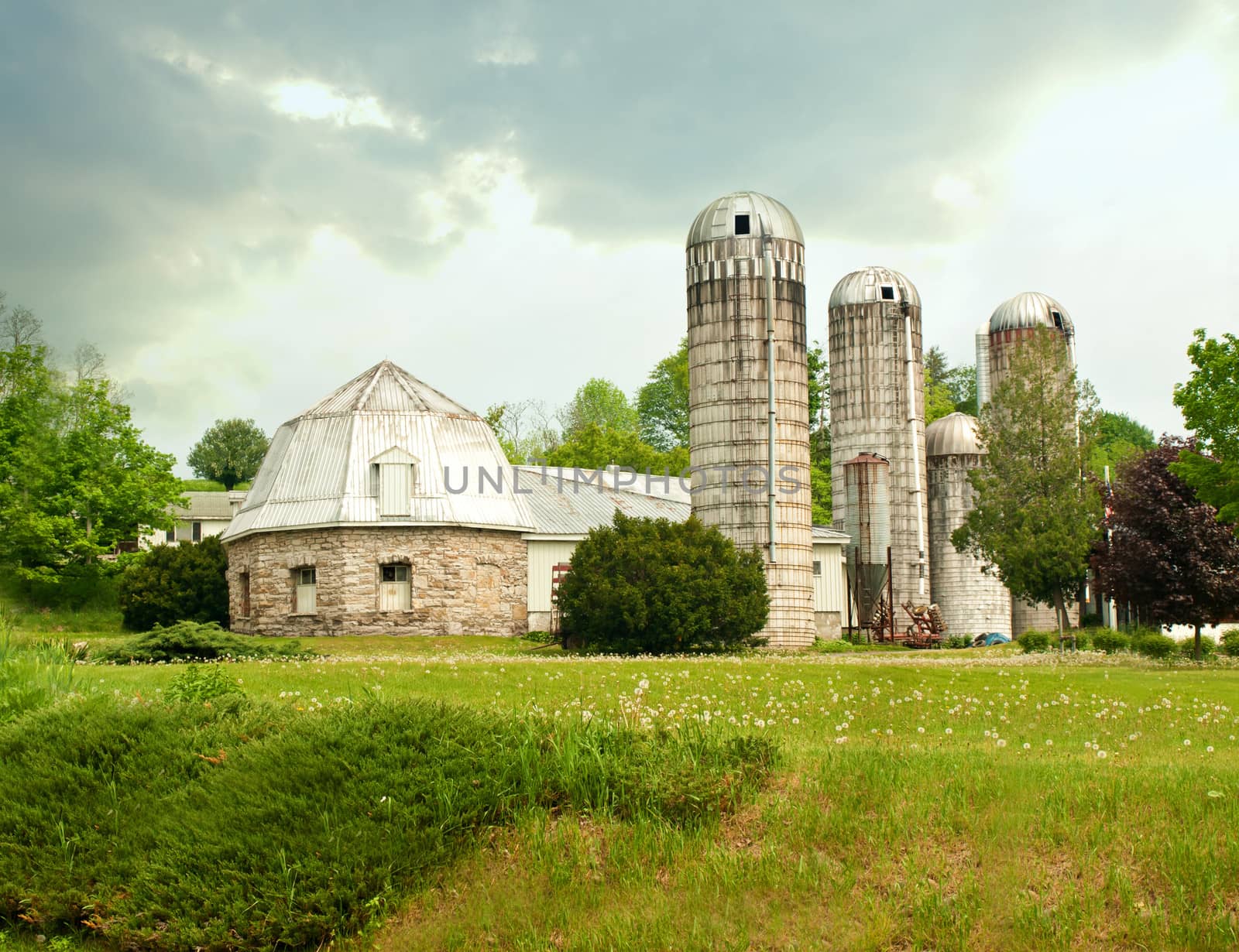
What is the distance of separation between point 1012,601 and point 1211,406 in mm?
27501

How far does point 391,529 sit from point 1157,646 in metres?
19.7

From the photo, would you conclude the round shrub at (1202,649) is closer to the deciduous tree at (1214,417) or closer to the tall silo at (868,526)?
the deciduous tree at (1214,417)

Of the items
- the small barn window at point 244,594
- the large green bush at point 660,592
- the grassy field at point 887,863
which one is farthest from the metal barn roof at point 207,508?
Result: the grassy field at point 887,863

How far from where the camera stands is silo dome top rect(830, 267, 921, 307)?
1914 inches

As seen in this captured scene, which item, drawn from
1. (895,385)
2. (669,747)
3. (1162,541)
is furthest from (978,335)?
(669,747)

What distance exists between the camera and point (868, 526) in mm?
46531

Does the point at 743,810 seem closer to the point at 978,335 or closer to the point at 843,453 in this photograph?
the point at 843,453

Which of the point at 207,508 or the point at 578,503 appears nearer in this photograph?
the point at 578,503

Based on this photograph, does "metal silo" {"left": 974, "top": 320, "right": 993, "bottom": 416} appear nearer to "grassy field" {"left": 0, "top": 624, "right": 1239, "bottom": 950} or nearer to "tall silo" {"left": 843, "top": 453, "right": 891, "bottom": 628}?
"tall silo" {"left": 843, "top": 453, "right": 891, "bottom": 628}

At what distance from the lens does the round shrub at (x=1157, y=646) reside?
28.5 meters

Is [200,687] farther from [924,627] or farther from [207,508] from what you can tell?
[207,508]

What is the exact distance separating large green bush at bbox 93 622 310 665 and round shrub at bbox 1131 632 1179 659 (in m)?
18.4

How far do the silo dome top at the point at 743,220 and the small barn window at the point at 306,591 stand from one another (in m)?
14.3

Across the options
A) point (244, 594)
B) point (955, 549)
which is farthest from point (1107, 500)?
point (244, 594)
